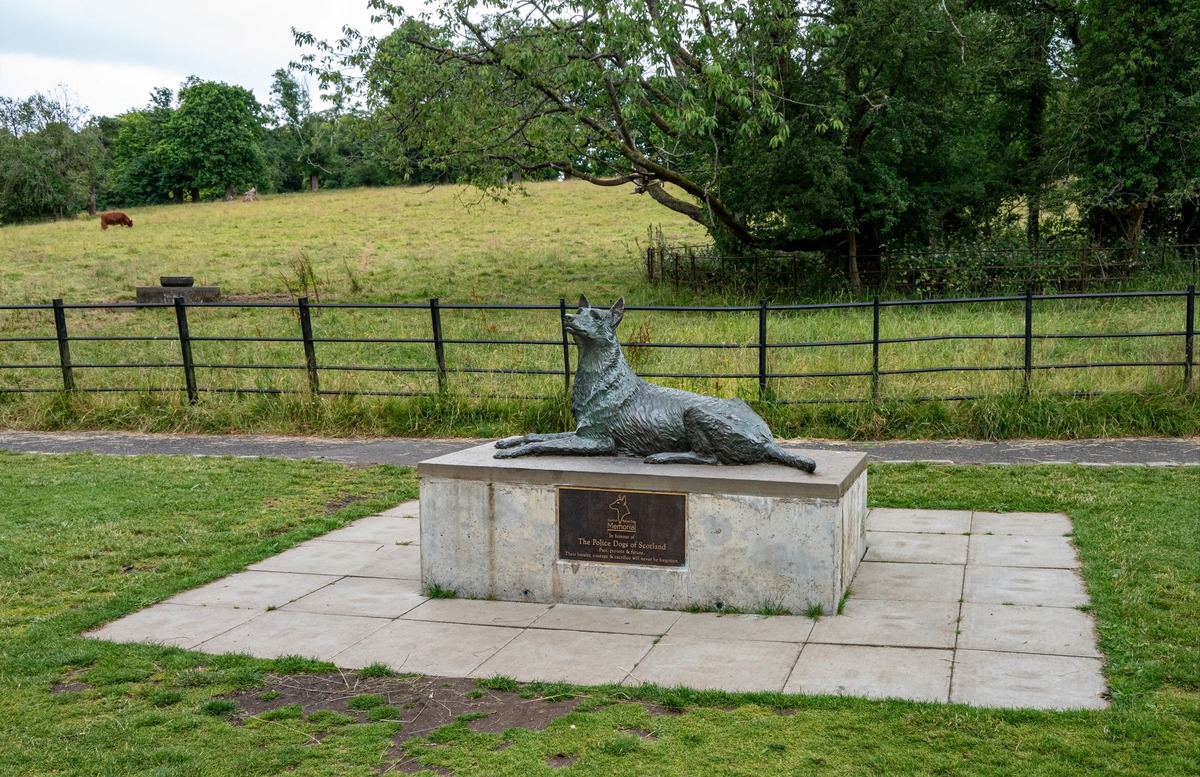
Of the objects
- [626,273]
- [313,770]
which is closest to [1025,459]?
[313,770]

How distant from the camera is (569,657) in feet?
18.9

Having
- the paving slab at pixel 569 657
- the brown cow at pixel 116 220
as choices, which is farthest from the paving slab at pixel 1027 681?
the brown cow at pixel 116 220

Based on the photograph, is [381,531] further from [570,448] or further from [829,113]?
[829,113]

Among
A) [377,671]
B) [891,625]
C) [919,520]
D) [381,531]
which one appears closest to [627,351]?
[381,531]

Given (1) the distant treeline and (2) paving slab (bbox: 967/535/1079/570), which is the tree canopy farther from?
(2) paving slab (bbox: 967/535/1079/570)

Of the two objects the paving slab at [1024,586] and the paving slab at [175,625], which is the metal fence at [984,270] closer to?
the paving slab at [1024,586]

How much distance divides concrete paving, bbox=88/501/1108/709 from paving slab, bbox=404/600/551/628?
13 mm

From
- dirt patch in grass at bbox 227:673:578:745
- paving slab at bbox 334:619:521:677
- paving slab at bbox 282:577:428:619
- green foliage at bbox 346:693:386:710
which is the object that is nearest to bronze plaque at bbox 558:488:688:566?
paving slab at bbox 334:619:521:677

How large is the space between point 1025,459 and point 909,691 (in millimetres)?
6127

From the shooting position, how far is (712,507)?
642 centimetres

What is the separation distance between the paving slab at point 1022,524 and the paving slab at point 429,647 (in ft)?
13.1

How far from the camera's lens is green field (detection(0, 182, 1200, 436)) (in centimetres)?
1198

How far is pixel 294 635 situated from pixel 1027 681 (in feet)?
13.2

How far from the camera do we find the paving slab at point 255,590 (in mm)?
6938
